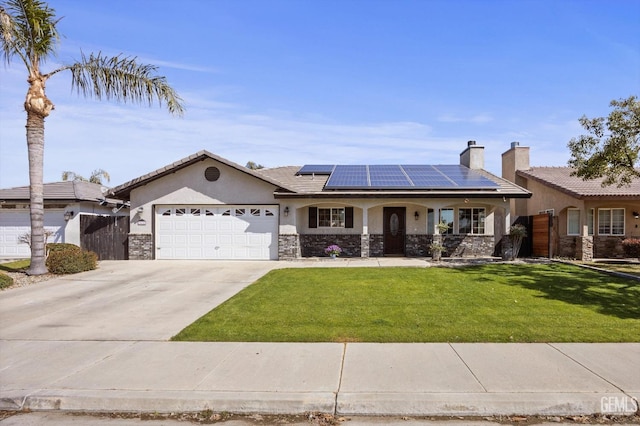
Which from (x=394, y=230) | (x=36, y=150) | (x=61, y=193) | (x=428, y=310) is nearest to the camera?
(x=428, y=310)

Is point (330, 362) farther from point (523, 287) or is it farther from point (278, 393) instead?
point (523, 287)

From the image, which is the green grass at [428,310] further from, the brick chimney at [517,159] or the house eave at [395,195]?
the brick chimney at [517,159]

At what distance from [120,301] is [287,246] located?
28.3ft

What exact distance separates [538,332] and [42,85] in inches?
608

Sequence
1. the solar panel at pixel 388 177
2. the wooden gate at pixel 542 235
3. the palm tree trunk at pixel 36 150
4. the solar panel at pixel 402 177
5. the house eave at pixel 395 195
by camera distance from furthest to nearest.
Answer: the wooden gate at pixel 542 235 → the solar panel at pixel 388 177 → the solar panel at pixel 402 177 → the house eave at pixel 395 195 → the palm tree trunk at pixel 36 150

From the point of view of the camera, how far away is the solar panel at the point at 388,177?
1755 cm

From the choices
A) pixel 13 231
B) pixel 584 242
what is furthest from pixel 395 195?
pixel 13 231

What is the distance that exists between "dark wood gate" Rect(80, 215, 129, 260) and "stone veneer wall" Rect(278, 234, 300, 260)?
22.7 feet

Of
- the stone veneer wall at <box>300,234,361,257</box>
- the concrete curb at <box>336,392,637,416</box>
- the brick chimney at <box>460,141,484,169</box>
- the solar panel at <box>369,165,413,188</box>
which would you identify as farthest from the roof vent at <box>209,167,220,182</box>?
the concrete curb at <box>336,392,637,416</box>

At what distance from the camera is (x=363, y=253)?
691 inches

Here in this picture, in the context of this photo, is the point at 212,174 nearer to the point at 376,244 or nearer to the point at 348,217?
the point at 348,217

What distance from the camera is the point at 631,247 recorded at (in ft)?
56.7

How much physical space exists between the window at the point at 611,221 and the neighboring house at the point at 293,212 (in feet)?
16.1

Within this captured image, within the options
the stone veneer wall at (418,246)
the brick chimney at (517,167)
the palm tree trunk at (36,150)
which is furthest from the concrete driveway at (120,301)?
the brick chimney at (517,167)
